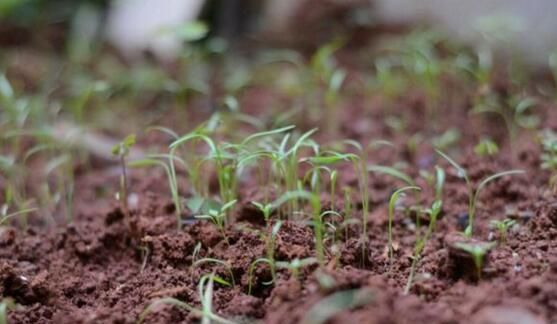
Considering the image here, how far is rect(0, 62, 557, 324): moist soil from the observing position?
1536mm

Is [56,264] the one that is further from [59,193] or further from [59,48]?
[59,48]

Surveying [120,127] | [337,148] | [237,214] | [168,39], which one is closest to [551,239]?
[337,148]

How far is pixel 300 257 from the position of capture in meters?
1.77

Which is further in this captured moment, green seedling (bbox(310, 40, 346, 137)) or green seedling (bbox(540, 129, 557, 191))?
green seedling (bbox(310, 40, 346, 137))

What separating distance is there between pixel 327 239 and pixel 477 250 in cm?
48

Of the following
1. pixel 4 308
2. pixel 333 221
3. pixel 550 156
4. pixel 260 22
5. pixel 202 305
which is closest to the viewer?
pixel 4 308

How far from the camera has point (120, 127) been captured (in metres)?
3.25

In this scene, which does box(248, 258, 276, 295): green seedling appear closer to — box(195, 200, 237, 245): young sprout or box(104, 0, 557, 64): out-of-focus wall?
box(195, 200, 237, 245): young sprout

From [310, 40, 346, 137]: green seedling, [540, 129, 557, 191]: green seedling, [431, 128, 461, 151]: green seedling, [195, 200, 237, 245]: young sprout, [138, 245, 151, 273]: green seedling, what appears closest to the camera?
[195, 200, 237, 245]: young sprout

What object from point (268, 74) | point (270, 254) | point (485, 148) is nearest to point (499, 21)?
point (485, 148)

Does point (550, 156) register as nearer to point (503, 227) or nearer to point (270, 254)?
point (503, 227)

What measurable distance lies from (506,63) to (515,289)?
202cm

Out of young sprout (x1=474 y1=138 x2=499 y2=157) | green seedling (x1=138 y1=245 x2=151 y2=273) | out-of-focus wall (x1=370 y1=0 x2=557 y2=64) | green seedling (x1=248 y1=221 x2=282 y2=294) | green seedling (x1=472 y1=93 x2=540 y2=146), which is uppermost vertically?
out-of-focus wall (x1=370 y1=0 x2=557 y2=64)

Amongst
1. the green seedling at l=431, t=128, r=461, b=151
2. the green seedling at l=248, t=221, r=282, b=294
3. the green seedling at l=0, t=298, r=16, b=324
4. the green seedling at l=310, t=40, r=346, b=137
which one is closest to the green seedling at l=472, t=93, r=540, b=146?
the green seedling at l=431, t=128, r=461, b=151
